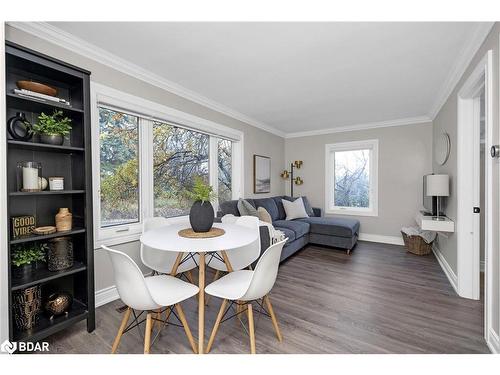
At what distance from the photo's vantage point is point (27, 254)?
A: 161 centimetres

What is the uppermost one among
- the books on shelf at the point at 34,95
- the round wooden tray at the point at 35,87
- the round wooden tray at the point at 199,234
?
the round wooden tray at the point at 35,87

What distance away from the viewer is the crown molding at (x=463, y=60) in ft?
5.85

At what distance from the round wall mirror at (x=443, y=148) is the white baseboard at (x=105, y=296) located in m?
4.16

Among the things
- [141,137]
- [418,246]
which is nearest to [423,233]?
[418,246]

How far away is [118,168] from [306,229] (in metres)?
2.96

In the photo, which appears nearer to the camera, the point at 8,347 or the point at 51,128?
the point at 8,347

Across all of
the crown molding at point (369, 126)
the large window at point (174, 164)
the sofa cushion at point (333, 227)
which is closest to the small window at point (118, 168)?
the large window at point (174, 164)

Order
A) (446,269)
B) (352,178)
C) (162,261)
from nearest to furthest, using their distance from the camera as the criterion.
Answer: (162,261)
(446,269)
(352,178)

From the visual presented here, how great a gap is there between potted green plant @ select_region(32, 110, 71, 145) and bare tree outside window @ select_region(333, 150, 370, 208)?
185 inches

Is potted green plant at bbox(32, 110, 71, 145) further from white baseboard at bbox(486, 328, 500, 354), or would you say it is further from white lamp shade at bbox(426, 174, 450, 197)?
white lamp shade at bbox(426, 174, 450, 197)

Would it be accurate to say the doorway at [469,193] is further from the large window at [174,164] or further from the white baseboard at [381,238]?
the large window at [174,164]

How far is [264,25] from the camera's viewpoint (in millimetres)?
1770

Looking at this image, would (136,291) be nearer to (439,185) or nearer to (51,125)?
(51,125)

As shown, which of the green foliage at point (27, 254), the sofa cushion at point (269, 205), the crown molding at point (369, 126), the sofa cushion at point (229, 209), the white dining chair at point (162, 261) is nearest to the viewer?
the green foliage at point (27, 254)
